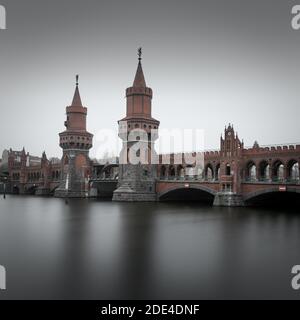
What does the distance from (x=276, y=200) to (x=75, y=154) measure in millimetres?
48063

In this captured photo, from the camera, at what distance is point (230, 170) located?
5322 cm

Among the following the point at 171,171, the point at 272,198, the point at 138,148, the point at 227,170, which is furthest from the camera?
the point at 171,171

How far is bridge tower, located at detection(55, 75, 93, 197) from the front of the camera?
80125 millimetres

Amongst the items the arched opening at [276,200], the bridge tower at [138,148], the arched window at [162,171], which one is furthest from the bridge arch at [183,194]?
the arched opening at [276,200]

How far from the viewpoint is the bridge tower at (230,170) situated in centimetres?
5069

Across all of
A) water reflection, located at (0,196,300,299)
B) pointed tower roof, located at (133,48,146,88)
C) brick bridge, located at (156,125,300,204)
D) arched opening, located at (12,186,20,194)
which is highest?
pointed tower roof, located at (133,48,146,88)

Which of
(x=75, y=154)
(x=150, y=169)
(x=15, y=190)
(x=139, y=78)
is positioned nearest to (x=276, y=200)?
(x=150, y=169)

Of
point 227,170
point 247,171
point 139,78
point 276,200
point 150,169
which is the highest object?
point 139,78

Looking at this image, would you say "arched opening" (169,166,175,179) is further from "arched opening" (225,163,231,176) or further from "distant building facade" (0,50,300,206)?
"arched opening" (225,163,231,176)

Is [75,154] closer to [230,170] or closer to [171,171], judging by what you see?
[171,171]

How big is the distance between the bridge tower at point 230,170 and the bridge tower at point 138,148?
17200 mm

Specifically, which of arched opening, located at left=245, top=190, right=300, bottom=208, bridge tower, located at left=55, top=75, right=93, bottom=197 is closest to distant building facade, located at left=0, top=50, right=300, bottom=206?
bridge tower, located at left=55, top=75, right=93, bottom=197

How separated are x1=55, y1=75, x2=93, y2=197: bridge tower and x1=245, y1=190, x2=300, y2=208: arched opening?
144ft

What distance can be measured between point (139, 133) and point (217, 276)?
51.1m
